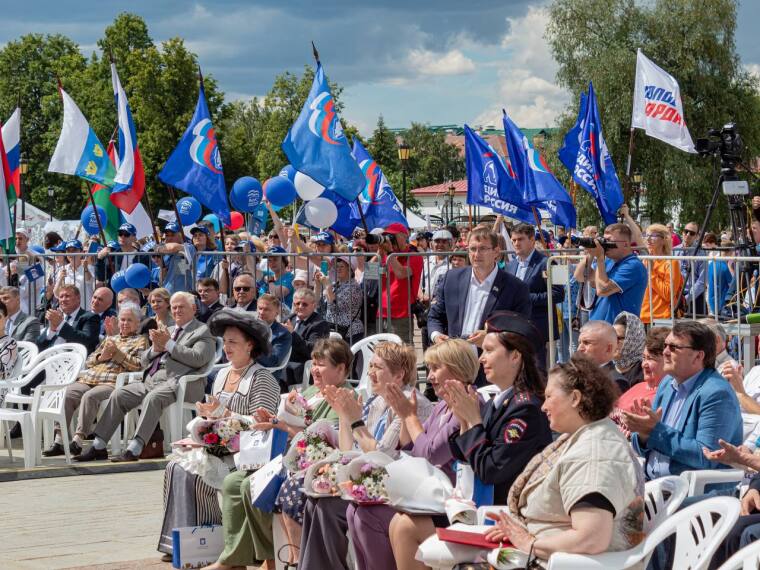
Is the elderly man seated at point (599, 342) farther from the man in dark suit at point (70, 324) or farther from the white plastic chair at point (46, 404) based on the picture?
the man in dark suit at point (70, 324)

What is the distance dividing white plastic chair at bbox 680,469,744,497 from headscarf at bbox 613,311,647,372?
1.94m

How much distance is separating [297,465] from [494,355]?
54.4 inches

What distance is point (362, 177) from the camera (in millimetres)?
12062

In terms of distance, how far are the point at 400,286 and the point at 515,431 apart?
6011 millimetres

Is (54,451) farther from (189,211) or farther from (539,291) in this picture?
(189,211)

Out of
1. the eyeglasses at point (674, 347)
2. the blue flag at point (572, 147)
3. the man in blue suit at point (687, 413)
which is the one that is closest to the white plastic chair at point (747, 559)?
the man in blue suit at point (687, 413)

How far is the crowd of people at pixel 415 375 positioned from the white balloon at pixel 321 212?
72 cm

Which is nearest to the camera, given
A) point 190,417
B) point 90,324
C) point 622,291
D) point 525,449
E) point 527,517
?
point 527,517

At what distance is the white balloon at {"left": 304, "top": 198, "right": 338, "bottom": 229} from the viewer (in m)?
14.2

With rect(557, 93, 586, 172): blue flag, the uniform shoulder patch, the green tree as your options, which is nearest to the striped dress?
the uniform shoulder patch

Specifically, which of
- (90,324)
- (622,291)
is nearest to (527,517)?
(622,291)

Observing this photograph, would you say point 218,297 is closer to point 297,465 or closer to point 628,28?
point 297,465

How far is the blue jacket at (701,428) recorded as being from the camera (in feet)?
16.3

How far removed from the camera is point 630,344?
22.8 ft
